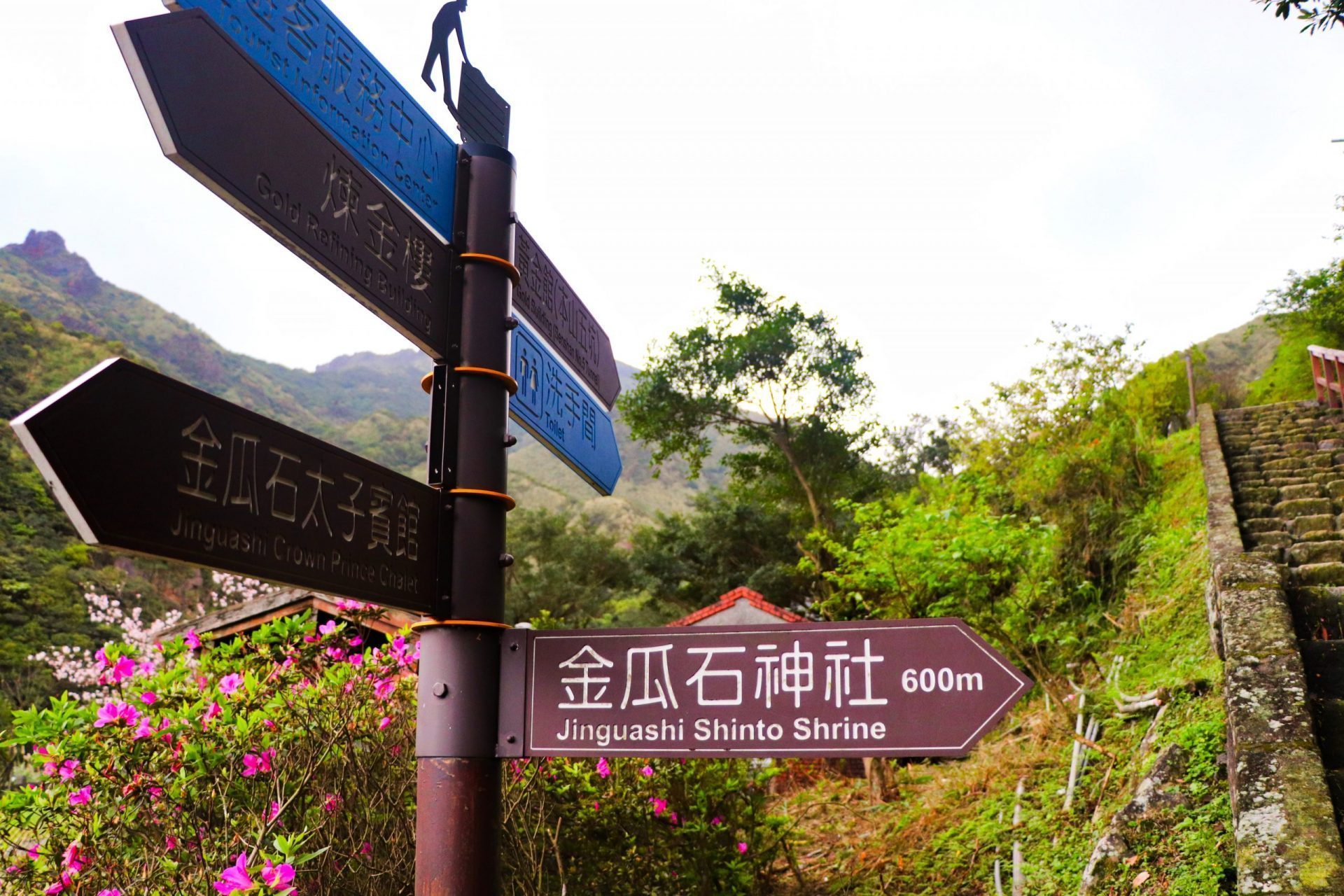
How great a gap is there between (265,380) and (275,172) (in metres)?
77.9

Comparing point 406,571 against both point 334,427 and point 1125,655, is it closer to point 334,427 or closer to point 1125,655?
point 1125,655

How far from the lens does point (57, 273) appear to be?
217ft

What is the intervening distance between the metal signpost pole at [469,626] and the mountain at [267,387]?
141 feet

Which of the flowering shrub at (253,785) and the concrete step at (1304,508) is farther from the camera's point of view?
the concrete step at (1304,508)

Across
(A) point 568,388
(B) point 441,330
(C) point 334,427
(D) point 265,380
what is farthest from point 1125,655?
(D) point 265,380

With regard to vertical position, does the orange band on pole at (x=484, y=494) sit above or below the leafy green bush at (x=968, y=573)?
below

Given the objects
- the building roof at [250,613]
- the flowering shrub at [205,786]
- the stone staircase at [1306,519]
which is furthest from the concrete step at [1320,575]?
the building roof at [250,613]

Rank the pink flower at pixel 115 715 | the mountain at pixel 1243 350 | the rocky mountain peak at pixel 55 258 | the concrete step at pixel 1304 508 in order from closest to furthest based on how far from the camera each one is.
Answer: the pink flower at pixel 115 715 < the concrete step at pixel 1304 508 < the mountain at pixel 1243 350 < the rocky mountain peak at pixel 55 258

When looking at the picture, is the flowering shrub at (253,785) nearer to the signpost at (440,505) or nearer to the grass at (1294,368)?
the signpost at (440,505)

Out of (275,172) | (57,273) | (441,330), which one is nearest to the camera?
(275,172)

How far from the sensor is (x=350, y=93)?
2.07 meters

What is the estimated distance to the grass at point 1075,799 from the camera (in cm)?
449

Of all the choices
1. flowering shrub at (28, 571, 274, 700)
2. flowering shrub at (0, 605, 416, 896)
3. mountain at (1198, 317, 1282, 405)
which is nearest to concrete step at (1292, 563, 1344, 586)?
flowering shrub at (0, 605, 416, 896)

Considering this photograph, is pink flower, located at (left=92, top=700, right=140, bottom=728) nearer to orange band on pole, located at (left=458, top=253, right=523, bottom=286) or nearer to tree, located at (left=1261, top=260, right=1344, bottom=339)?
orange band on pole, located at (left=458, top=253, right=523, bottom=286)
